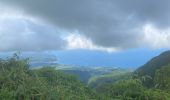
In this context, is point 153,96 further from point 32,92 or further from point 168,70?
point 168,70

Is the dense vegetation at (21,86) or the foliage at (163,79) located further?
the foliage at (163,79)

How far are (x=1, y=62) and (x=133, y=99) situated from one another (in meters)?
9.59

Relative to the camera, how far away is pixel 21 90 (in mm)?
17438

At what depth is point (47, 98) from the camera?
17.2 metres

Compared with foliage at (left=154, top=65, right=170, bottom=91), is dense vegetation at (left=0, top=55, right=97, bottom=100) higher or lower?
lower

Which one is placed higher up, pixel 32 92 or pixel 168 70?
pixel 168 70

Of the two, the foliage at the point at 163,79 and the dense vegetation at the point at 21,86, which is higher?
the foliage at the point at 163,79

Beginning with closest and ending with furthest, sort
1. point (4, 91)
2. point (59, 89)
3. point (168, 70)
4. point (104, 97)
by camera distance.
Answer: point (4, 91), point (59, 89), point (104, 97), point (168, 70)

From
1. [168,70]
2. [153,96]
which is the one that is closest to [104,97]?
[153,96]

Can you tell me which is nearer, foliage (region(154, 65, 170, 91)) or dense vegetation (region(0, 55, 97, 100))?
dense vegetation (region(0, 55, 97, 100))

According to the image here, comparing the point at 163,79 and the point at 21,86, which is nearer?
the point at 21,86

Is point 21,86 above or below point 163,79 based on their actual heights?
below

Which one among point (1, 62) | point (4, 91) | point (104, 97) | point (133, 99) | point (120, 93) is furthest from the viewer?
point (120, 93)

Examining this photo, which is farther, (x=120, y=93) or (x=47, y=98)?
(x=120, y=93)
